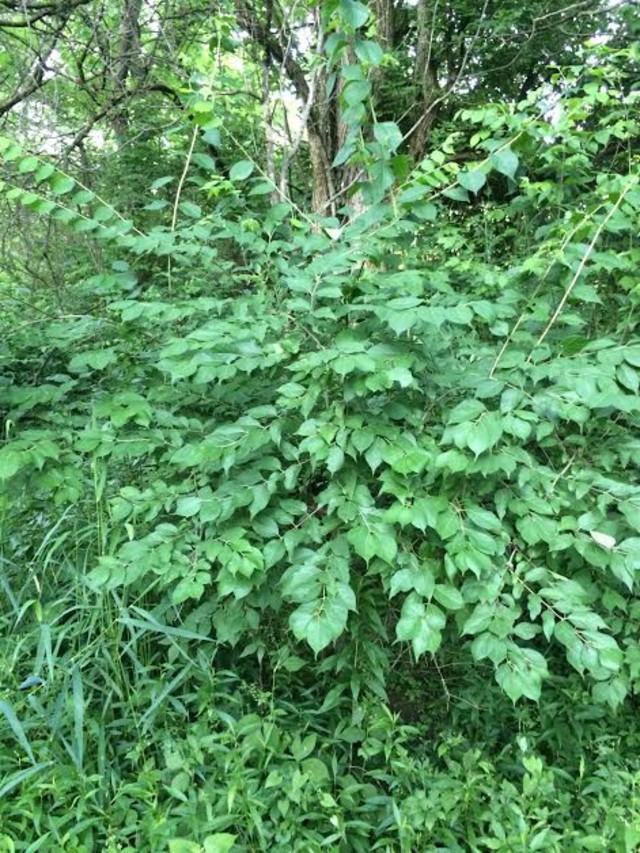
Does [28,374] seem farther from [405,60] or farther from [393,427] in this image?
[405,60]

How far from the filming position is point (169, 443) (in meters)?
2.04

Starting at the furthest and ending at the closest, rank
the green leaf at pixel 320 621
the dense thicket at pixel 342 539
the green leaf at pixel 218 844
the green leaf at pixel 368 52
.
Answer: the green leaf at pixel 368 52, the dense thicket at pixel 342 539, the green leaf at pixel 320 621, the green leaf at pixel 218 844

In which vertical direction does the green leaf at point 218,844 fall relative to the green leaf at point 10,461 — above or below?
below

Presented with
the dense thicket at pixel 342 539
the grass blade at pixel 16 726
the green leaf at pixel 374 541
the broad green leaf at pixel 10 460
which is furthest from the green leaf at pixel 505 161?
the grass blade at pixel 16 726

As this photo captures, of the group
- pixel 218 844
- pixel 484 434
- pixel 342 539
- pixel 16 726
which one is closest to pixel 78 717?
pixel 16 726

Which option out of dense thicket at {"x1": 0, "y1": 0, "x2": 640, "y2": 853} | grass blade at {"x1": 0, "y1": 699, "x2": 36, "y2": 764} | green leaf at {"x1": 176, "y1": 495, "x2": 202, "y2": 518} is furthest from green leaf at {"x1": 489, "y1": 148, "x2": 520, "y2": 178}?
grass blade at {"x1": 0, "y1": 699, "x2": 36, "y2": 764}

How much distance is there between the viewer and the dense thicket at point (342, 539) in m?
1.68

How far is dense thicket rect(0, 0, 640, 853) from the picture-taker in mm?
1684

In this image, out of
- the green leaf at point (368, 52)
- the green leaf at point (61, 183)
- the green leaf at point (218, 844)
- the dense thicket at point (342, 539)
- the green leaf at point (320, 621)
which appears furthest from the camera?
the green leaf at point (61, 183)

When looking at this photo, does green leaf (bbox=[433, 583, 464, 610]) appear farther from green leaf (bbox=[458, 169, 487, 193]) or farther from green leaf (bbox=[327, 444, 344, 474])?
green leaf (bbox=[458, 169, 487, 193])

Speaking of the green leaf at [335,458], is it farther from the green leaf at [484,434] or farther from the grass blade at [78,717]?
the grass blade at [78,717]

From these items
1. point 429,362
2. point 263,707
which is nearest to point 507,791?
point 263,707

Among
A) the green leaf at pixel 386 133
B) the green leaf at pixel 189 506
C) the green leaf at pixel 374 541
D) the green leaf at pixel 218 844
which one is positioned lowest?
the green leaf at pixel 218 844

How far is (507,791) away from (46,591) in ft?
5.44
